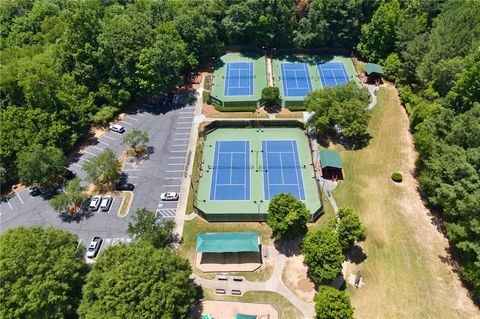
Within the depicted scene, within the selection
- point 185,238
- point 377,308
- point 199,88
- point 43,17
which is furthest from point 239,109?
point 43,17

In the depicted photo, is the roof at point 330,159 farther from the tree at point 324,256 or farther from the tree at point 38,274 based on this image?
the tree at point 38,274

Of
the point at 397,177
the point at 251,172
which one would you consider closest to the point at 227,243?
the point at 251,172

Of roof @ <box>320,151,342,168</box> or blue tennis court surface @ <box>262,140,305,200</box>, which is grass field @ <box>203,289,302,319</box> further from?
roof @ <box>320,151,342,168</box>

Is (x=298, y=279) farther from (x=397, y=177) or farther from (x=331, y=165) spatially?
(x=397, y=177)

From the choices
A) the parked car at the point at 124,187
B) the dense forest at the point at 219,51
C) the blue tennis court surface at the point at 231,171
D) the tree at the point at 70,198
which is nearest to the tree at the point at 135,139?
the parked car at the point at 124,187

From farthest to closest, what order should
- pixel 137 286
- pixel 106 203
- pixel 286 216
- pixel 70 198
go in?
1. pixel 106 203
2. pixel 70 198
3. pixel 286 216
4. pixel 137 286

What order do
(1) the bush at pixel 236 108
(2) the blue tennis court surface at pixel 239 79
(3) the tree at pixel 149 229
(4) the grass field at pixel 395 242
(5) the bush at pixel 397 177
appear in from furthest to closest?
1. (2) the blue tennis court surface at pixel 239 79
2. (1) the bush at pixel 236 108
3. (5) the bush at pixel 397 177
4. (3) the tree at pixel 149 229
5. (4) the grass field at pixel 395 242
